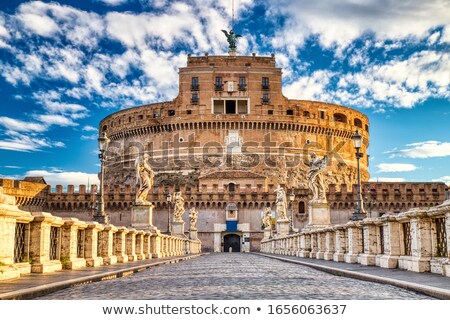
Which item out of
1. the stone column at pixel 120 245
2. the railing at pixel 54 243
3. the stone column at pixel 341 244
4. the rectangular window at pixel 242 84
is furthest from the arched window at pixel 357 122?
the railing at pixel 54 243

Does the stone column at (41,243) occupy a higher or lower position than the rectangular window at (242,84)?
lower

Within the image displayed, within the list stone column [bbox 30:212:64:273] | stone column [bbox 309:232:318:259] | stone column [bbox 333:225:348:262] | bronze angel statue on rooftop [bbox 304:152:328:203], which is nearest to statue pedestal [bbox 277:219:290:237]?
bronze angel statue on rooftop [bbox 304:152:328:203]

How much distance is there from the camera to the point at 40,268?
8297mm

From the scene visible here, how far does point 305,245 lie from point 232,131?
47.1 m

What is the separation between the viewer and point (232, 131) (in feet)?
214

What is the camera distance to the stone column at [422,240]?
796 centimetres

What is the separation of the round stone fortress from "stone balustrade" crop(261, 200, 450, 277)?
49828 mm

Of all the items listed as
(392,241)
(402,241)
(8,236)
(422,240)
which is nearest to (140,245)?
(392,241)

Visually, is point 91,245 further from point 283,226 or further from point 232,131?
point 232,131

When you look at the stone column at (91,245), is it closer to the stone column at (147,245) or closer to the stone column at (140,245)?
the stone column at (140,245)

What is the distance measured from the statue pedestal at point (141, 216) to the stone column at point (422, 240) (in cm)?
1108
